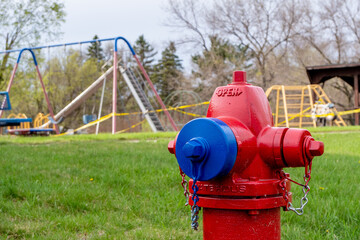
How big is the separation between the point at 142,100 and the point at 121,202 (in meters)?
15.2

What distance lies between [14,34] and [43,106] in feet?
40.4

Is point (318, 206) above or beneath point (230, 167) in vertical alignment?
beneath

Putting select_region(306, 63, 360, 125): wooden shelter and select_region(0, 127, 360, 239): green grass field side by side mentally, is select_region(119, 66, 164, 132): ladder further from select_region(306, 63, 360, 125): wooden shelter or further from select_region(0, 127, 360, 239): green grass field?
select_region(0, 127, 360, 239): green grass field

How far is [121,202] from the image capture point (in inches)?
127

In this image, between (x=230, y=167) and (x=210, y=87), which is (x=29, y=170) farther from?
(x=210, y=87)

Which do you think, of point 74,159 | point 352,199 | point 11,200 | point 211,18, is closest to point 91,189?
point 11,200

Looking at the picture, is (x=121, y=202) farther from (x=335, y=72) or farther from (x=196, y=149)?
(x=335, y=72)

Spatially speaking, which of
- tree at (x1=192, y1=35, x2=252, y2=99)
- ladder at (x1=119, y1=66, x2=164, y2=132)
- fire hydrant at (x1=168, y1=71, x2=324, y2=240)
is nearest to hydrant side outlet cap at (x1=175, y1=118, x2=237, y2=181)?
fire hydrant at (x1=168, y1=71, x2=324, y2=240)

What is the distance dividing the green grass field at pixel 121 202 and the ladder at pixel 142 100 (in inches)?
475

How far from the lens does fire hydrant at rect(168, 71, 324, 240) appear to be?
4.19ft

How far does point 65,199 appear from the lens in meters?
3.17

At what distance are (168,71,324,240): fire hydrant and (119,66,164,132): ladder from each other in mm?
15086

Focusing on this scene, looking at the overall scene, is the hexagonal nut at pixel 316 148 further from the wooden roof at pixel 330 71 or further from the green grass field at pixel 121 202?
the wooden roof at pixel 330 71

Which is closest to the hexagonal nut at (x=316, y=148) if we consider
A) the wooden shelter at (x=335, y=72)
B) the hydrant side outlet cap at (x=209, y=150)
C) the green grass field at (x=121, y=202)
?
the hydrant side outlet cap at (x=209, y=150)
